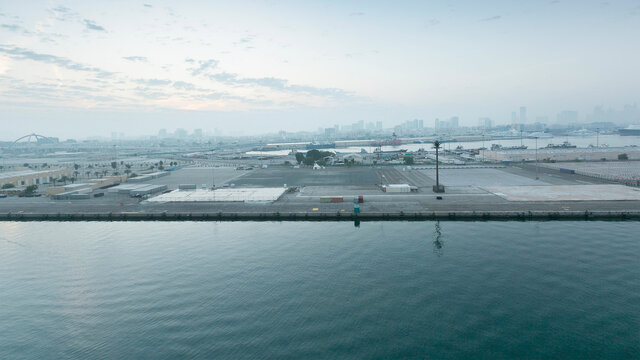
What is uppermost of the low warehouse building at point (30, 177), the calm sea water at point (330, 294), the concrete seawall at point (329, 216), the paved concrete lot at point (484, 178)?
the low warehouse building at point (30, 177)

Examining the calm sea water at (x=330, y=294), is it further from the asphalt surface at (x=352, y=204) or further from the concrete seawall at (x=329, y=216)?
the asphalt surface at (x=352, y=204)

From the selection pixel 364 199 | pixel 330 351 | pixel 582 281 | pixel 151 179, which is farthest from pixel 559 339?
pixel 151 179

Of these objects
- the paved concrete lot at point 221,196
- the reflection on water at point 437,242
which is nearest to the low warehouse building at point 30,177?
the paved concrete lot at point 221,196

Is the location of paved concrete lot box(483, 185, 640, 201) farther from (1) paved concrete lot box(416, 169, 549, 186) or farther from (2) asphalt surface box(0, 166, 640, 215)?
(1) paved concrete lot box(416, 169, 549, 186)

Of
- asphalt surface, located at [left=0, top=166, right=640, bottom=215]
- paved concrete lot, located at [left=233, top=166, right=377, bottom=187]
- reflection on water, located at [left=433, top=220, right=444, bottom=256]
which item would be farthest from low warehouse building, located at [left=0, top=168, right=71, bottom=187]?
reflection on water, located at [left=433, top=220, right=444, bottom=256]

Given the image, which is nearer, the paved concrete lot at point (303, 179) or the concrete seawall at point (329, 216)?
the concrete seawall at point (329, 216)

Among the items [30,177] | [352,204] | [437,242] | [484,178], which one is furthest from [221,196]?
[30,177]

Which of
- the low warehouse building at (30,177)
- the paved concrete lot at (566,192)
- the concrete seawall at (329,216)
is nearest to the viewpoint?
the concrete seawall at (329,216)
